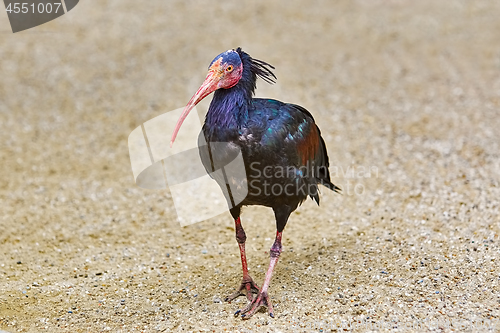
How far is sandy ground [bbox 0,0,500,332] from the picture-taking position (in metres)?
4.78

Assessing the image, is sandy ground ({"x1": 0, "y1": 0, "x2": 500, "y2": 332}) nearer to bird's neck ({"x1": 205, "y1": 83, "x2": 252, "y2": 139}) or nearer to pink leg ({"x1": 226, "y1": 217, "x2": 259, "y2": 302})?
pink leg ({"x1": 226, "y1": 217, "x2": 259, "y2": 302})

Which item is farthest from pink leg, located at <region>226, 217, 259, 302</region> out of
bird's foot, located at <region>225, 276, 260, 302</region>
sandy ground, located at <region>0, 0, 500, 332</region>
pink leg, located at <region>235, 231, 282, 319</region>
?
pink leg, located at <region>235, 231, 282, 319</region>

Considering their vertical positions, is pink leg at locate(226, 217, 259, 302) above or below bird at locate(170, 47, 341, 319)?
below

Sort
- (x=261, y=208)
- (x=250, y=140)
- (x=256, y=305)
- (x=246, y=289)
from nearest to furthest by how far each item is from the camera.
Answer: (x=250, y=140), (x=256, y=305), (x=246, y=289), (x=261, y=208)

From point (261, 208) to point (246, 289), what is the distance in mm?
2178

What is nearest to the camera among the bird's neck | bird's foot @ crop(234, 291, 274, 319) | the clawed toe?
the bird's neck

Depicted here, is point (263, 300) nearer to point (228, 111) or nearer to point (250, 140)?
point (250, 140)

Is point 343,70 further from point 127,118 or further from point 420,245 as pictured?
point 420,245

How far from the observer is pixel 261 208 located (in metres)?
7.12

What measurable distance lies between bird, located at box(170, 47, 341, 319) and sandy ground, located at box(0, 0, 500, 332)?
996 mm

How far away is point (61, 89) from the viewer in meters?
10.2

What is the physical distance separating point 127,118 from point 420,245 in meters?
5.69

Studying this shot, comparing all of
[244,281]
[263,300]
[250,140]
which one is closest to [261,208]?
[244,281]

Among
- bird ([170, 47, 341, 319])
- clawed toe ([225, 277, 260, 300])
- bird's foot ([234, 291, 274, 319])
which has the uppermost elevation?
bird ([170, 47, 341, 319])
